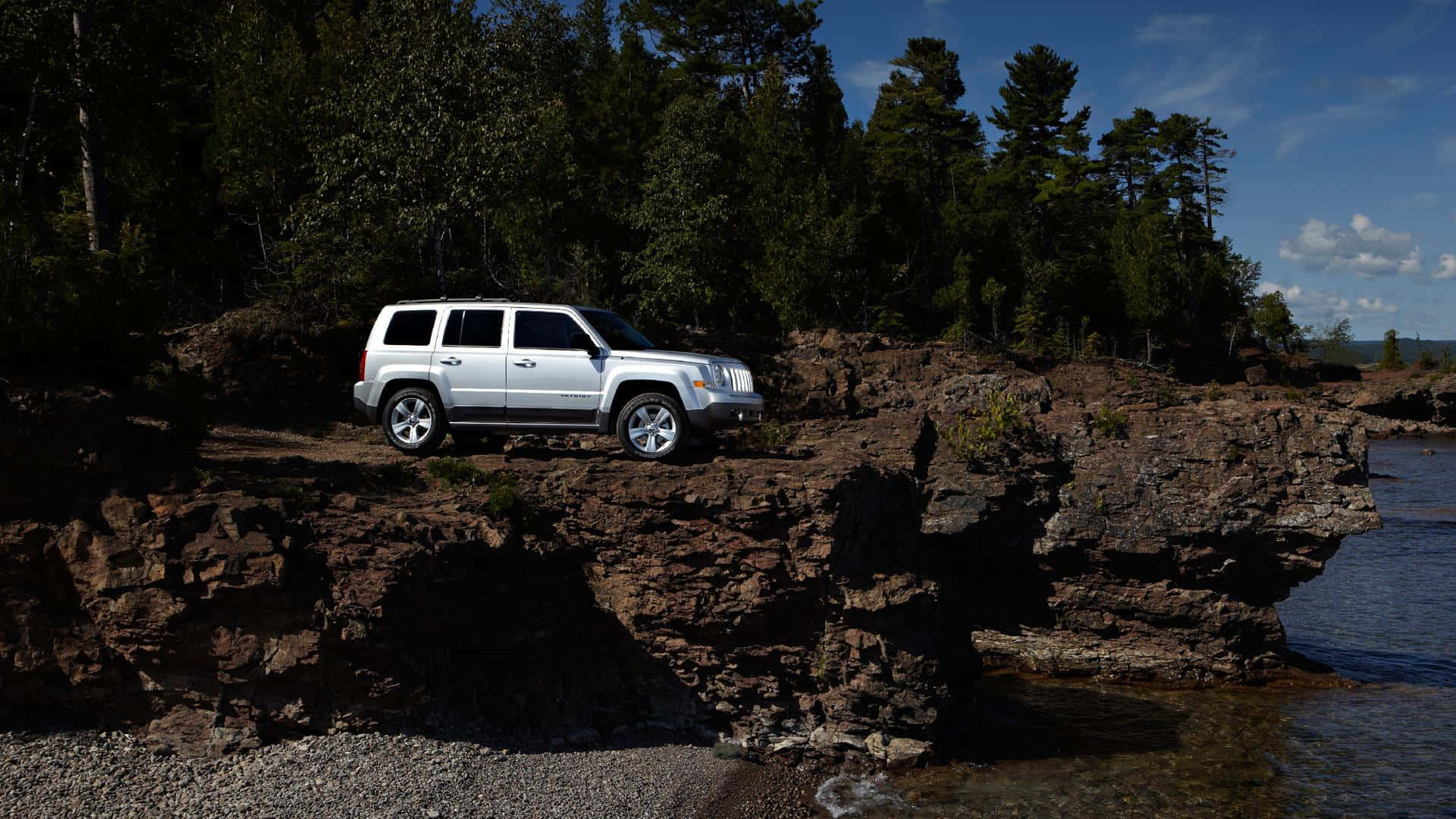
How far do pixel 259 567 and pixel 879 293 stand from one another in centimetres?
3874

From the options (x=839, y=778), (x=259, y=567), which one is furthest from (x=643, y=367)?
(x=839, y=778)

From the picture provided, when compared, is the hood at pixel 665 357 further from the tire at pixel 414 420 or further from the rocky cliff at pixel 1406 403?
the rocky cliff at pixel 1406 403

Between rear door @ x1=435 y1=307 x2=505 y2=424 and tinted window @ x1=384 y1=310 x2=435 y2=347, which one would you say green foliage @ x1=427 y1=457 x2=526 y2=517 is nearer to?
rear door @ x1=435 y1=307 x2=505 y2=424

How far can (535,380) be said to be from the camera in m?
13.9

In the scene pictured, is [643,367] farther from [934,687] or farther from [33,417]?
[33,417]

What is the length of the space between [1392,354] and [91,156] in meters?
97.3

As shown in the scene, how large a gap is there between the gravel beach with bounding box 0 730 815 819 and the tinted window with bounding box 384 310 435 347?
574 centimetres

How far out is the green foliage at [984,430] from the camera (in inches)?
754

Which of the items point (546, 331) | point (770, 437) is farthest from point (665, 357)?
point (770, 437)

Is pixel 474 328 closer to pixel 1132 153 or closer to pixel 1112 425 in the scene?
pixel 1112 425

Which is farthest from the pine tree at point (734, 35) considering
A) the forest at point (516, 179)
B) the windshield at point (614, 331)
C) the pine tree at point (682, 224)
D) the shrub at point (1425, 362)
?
the shrub at point (1425, 362)

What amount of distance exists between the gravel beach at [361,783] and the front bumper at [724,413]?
472 centimetres

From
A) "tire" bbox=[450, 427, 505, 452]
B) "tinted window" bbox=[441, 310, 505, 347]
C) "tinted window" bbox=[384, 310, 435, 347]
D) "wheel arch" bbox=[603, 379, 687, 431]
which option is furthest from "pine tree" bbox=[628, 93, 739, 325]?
"wheel arch" bbox=[603, 379, 687, 431]

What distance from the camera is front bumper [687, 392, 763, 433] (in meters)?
13.5
